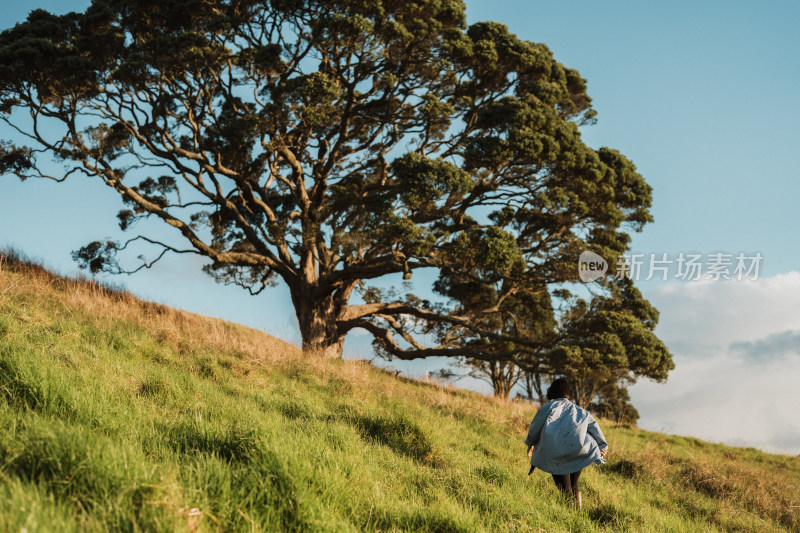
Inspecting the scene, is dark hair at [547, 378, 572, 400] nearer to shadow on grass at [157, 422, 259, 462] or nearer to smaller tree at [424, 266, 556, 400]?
shadow on grass at [157, 422, 259, 462]

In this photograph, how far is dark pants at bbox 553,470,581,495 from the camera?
6.16 meters

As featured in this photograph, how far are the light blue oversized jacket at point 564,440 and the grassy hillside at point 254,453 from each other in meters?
0.37

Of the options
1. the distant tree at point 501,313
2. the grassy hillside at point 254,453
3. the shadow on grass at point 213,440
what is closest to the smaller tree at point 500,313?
the distant tree at point 501,313

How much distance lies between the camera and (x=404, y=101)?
1952 cm

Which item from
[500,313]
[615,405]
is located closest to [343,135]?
[500,313]

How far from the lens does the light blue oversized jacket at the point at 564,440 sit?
6156 millimetres

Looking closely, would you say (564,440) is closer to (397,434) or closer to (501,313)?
(397,434)

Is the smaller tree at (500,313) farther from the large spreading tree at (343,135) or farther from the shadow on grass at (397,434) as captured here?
the shadow on grass at (397,434)

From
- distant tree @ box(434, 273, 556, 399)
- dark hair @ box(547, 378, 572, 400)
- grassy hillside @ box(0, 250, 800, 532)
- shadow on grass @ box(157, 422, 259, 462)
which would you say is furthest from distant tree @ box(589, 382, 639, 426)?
shadow on grass @ box(157, 422, 259, 462)

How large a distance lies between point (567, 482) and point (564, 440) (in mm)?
499

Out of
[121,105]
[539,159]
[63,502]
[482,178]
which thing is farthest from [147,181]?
→ [63,502]

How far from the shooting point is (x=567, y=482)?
6.19 m

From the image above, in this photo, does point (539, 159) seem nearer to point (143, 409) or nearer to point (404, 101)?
point (404, 101)

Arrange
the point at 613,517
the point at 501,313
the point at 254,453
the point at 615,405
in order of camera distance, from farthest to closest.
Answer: the point at 615,405 < the point at 501,313 < the point at 613,517 < the point at 254,453
